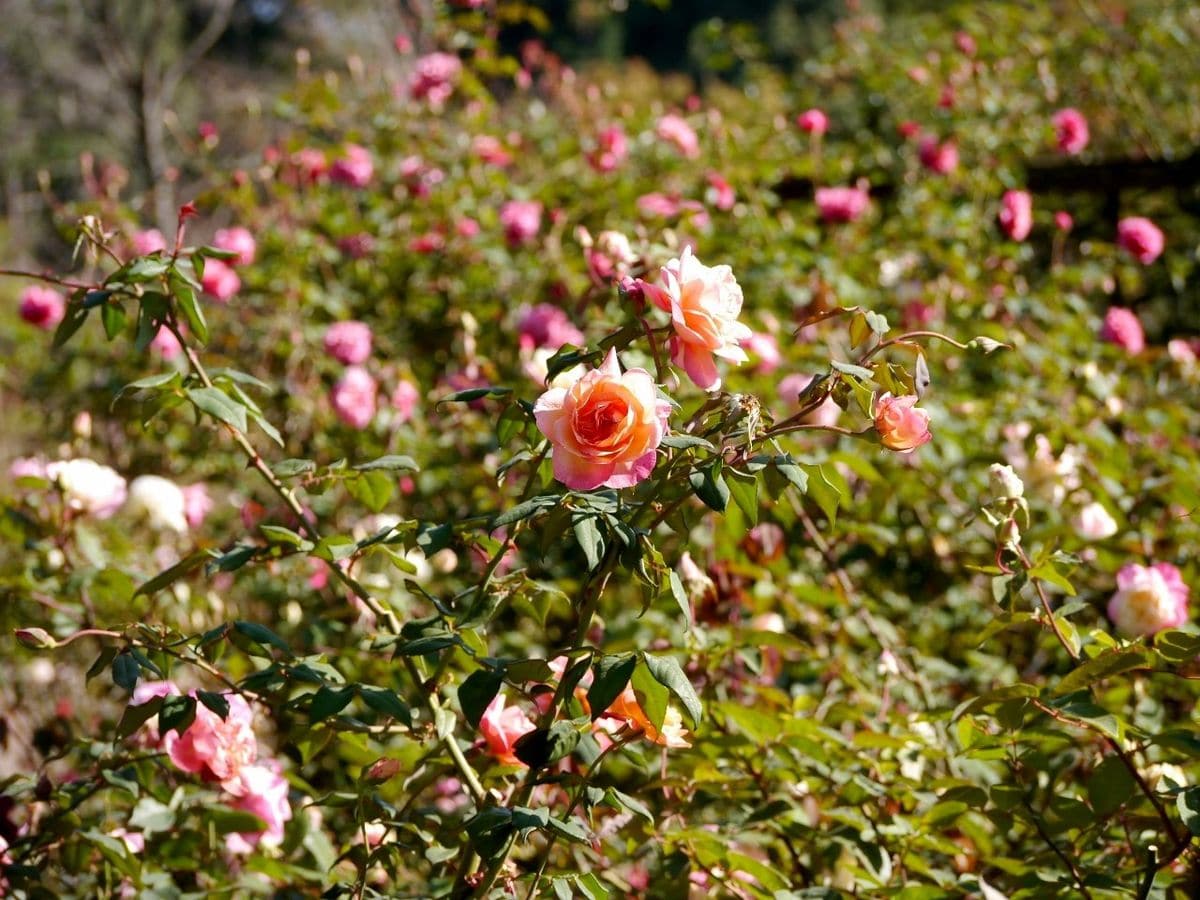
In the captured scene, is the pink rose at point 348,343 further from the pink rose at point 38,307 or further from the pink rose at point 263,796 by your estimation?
the pink rose at point 263,796

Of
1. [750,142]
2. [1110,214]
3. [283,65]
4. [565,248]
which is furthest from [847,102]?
[283,65]

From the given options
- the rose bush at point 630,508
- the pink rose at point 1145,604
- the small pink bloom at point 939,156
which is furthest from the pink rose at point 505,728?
the small pink bloom at point 939,156

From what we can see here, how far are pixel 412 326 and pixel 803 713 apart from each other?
1688 mm

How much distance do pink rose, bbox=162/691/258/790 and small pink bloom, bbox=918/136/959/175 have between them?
2.31m

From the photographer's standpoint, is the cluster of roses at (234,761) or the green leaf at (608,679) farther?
the cluster of roses at (234,761)

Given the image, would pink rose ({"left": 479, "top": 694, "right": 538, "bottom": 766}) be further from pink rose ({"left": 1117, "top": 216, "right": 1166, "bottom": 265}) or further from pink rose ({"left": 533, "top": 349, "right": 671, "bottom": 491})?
pink rose ({"left": 1117, "top": 216, "right": 1166, "bottom": 265})

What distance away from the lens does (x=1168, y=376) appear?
220cm

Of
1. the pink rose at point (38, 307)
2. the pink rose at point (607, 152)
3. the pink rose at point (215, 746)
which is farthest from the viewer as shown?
the pink rose at point (607, 152)

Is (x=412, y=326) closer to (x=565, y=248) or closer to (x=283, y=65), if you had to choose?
(x=565, y=248)

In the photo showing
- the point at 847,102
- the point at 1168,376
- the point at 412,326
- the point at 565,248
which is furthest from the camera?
the point at 847,102

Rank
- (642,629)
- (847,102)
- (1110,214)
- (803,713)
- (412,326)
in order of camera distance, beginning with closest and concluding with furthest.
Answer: (803,713) → (642,629) → (412,326) → (1110,214) → (847,102)

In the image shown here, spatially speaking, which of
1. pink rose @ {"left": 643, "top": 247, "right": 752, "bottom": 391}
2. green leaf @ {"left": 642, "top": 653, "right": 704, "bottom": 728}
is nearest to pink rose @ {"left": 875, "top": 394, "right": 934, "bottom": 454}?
pink rose @ {"left": 643, "top": 247, "right": 752, "bottom": 391}

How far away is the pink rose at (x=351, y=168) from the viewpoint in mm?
2785

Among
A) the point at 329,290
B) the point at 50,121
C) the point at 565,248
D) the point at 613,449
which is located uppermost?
the point at 613,449
